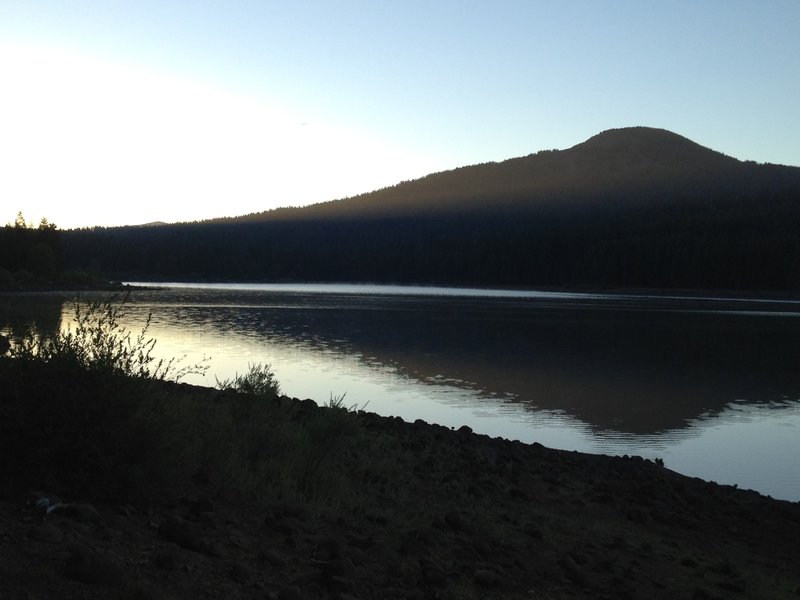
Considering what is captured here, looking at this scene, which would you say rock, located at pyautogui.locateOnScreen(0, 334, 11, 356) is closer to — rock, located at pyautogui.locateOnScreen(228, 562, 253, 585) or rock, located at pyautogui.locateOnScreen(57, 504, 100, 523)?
rock, located at pyautogui.locateOnScreen(57, 504, 100, 523)

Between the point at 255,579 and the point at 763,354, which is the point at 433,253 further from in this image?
the point at 255,579

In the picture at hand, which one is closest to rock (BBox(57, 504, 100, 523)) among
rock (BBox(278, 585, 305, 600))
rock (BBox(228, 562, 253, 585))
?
rock (BBox(228, 562, 253, 585))

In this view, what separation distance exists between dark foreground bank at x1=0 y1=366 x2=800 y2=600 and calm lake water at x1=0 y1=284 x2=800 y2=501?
5.47 ft

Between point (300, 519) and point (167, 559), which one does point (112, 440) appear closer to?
point (167, 559)

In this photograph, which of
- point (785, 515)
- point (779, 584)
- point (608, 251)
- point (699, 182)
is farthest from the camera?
point (699, 182)

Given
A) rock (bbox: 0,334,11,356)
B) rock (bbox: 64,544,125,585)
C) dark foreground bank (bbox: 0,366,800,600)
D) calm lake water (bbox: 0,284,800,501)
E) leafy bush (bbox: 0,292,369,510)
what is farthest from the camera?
calm lake water (bbox: 0,284,800,501)

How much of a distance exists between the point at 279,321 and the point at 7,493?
35.6m

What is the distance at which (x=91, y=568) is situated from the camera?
170 inches

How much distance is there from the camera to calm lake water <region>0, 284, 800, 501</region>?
46.5ft

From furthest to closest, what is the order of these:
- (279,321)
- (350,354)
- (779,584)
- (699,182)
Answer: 1. (699,182)
2. (279,321)
3. (350,354)
4. (779,584)

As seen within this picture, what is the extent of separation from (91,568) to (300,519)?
239 cm

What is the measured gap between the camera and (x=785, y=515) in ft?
30.8

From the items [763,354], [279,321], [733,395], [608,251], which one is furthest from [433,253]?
[733,395]

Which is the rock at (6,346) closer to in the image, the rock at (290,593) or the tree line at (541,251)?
the rock at (290,593)
